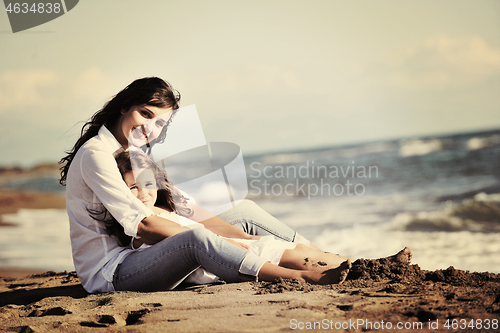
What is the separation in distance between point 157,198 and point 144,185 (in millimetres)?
214

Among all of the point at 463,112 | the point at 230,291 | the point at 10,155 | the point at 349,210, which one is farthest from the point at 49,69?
the point at 463,112

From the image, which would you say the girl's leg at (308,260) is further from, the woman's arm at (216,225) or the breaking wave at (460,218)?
the breaking wave at (460,218)

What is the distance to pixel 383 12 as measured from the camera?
39.2 ft

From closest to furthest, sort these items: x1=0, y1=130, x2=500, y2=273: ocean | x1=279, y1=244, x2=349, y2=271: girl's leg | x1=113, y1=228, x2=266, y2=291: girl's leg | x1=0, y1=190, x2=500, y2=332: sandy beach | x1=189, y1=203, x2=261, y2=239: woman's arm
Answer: x1=0, y1=190, x2=500, y2=332: sandy beach, x1=113, y1=228, x2=266, y2=291: girl's leg, x1=279, y1=244, x2=349, y2=271: girl's leg, x1=189, y1=203, x2=261, y2=239: woman's arm, x1=0, y1=130, x2=500, y2=273: ocean

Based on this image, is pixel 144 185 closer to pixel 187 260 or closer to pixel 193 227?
pixel 193 227

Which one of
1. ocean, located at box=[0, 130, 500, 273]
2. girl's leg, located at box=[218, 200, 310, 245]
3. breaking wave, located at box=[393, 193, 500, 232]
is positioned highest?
girl's leg, located at box=[218, 200, 310, 245]

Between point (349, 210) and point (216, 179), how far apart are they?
11.0 feet

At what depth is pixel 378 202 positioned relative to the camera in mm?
8273

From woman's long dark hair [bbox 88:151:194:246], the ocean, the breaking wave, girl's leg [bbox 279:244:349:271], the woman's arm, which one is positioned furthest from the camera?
the breaking wave

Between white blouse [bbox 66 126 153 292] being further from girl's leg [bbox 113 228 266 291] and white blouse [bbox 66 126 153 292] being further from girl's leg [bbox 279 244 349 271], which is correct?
girl's leg [bbox 279 244 349 271]

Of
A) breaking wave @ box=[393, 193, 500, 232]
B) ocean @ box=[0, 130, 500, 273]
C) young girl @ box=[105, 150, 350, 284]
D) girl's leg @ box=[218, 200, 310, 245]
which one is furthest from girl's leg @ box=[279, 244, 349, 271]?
breaking wave @ box=[393, 193, 500, 232]

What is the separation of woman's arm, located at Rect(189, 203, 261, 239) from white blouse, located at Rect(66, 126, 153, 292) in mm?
663

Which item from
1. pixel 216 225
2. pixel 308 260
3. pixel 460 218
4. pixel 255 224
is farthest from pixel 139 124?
pixel 460 218

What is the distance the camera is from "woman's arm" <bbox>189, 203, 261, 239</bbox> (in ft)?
8.68
